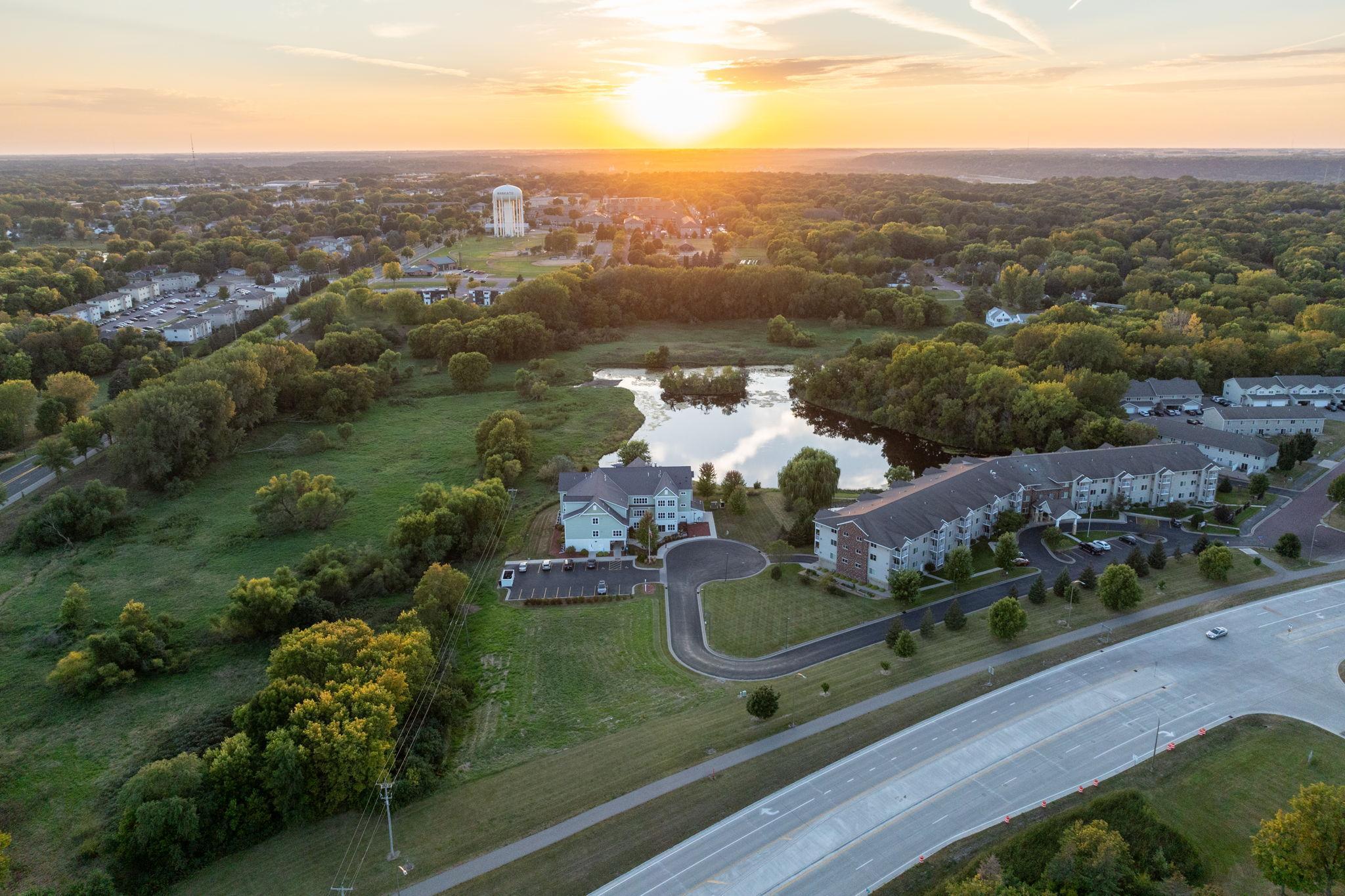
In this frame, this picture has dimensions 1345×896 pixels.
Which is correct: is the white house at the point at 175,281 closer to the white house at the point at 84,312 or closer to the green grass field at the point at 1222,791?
the white house at the point at 84,312

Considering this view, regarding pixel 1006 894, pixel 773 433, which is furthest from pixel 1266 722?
pixel 773 433

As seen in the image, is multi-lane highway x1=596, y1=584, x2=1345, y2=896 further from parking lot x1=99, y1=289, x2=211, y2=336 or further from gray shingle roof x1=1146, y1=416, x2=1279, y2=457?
parking lot x1=99, y1=289, x2=211, y2=336

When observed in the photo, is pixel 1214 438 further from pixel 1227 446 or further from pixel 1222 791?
pixel 1222 791

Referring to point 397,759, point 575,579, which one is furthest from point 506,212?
point 397,759

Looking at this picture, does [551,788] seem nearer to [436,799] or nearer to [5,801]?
[436,799]

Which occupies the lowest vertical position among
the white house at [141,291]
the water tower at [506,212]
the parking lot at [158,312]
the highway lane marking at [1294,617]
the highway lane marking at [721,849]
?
the highway lane marking at [721,849]

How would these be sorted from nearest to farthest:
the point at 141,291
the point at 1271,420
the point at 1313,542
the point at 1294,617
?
the point at 1294,617 < the point at 1313,542 < the point at 1271,420 < the point at 141,291

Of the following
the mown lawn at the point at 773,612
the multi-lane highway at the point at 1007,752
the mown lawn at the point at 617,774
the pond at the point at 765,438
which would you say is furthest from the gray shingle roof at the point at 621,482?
the multi-lane highway at the point at 1007,752
